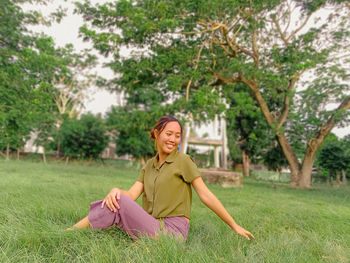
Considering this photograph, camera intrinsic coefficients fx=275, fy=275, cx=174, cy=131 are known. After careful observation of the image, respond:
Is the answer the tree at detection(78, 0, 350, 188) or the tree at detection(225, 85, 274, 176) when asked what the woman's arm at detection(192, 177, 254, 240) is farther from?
the tree at detection(225, 85, 274, 176)

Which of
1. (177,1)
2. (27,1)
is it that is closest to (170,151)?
(177,1)

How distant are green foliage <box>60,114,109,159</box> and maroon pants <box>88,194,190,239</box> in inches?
841

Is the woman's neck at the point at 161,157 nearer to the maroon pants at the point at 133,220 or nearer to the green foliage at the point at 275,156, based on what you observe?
the maroon pants at the point at 133,220

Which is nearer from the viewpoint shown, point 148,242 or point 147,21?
point 148,242

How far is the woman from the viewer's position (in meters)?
2.12

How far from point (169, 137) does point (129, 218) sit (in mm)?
720

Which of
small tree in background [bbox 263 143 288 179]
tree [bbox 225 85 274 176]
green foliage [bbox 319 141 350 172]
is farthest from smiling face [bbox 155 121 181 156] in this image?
green foliage [bbox 319 141 350 172]

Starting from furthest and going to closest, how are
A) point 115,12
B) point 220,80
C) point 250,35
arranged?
point 250,35 → point 220,80 → point 115,12

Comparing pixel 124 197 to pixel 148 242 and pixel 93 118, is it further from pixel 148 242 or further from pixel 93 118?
pixel 93 118

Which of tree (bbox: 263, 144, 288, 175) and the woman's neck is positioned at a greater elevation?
tree (bbox: 263, 144, 288, 175)

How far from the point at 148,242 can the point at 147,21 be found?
7.84 metres

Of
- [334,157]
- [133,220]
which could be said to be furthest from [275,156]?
[133,220]

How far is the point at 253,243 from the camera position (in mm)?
2385

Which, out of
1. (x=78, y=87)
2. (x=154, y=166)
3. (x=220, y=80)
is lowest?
(x=154, y=166)
